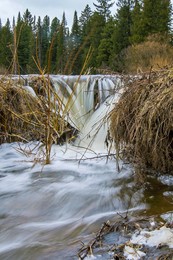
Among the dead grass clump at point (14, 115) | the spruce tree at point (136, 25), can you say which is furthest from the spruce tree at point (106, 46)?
the dead grass clump at point (14, 115)

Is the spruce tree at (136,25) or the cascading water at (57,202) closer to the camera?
the cascading water at (57,202)

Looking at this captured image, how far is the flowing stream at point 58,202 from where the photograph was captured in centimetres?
229

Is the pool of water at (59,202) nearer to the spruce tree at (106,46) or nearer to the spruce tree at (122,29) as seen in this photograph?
the spruce tree at (122,29)

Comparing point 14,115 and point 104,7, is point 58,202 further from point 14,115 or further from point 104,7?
point 104,7

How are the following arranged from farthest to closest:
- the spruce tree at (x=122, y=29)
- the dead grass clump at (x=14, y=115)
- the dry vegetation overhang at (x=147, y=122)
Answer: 1. the spruce tree at (x=122, y=29)
2. the dead grass clump at (x=14, y=115)
3. the dry vegetation overhang at (x=147, y=122)

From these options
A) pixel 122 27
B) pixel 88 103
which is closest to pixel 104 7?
pixel 122 27

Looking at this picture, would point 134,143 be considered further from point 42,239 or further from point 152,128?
point 42,239

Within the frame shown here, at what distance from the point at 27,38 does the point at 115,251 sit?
140ft

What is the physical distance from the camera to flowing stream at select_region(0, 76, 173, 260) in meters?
2.29

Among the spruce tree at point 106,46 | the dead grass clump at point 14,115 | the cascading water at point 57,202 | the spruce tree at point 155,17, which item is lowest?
the cascading water at point 57,202

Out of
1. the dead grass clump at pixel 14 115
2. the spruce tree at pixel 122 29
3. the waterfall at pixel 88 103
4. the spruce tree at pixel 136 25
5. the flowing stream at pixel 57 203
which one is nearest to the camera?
the flowing stream at pixel 57 203

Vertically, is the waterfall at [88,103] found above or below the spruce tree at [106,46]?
below

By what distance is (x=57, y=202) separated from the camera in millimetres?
3129

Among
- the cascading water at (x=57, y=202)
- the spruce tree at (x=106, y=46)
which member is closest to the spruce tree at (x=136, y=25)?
the spruce tree at (x=106, y=46)
